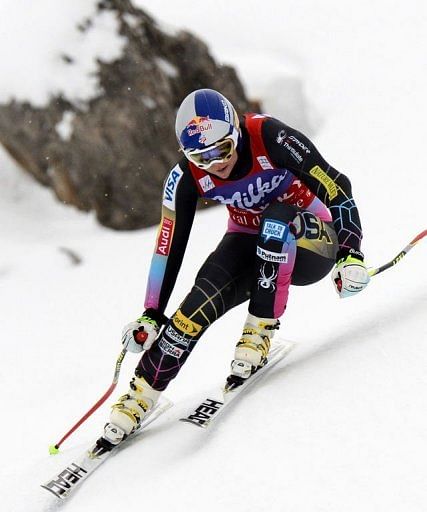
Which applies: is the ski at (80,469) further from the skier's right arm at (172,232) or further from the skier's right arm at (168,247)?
the skier's right arm at (172,232)

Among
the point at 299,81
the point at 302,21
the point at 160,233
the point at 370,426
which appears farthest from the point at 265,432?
the point at 302,21

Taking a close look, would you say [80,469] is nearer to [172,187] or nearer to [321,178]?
[172,187]

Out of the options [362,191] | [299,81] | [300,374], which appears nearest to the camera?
[300,374]

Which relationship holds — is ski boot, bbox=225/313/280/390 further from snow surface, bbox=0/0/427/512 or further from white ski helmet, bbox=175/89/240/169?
white ski helmet, bbox=175/89/240/169

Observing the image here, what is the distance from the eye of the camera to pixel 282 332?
5.17 metres

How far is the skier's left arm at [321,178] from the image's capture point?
11.1 ft

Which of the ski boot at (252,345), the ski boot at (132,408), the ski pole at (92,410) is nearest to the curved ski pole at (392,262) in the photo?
the ski boot at (252,345)

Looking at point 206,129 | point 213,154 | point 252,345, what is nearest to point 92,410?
point 252,345

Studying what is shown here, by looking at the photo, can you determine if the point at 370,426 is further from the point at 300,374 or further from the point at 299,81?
the point at 299,81

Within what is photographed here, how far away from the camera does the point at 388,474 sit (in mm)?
2164

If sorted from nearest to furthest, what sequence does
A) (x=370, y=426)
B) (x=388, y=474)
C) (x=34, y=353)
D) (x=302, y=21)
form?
(x=388, y=474)
(x=370, y=426)
(x=34, y=353)
(x=302, y=21)

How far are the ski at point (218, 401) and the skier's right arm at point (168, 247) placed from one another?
48 cm

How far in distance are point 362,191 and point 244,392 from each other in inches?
216

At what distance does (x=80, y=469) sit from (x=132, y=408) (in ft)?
1.39
